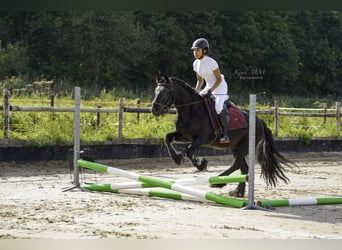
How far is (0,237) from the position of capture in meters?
5.10

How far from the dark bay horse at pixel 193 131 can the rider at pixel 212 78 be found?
0.17 meters

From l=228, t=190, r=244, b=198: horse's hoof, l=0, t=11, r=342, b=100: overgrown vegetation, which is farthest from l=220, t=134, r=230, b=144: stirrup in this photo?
l=0, t=11, r=342, b=100: overgrown vegetation

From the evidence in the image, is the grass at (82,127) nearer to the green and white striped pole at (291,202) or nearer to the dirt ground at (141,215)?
the dirt ground at (141,215)

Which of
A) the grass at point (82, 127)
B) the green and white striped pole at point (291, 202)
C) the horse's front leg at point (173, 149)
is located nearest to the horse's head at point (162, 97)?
the horse's front leg at point (173, 149)

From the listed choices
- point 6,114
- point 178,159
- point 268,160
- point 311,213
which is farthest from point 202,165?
point 6,114

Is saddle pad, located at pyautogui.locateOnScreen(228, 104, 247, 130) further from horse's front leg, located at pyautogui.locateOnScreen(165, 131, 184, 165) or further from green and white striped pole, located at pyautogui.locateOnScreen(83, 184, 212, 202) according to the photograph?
green and white striped pole, located at pyautogui.locateOnScreen(83, 184, 212, 202)

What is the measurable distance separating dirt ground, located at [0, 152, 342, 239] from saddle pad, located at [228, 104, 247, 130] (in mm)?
991

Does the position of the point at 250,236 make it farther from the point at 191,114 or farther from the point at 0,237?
the point at 191,114

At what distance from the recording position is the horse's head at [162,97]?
8062mm

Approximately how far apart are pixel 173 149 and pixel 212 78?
119cm

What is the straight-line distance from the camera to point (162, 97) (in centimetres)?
816

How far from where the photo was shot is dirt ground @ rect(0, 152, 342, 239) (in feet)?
18.1

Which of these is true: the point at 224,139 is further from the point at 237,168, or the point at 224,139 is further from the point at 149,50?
the point at 149,50

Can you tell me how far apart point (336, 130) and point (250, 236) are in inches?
626
